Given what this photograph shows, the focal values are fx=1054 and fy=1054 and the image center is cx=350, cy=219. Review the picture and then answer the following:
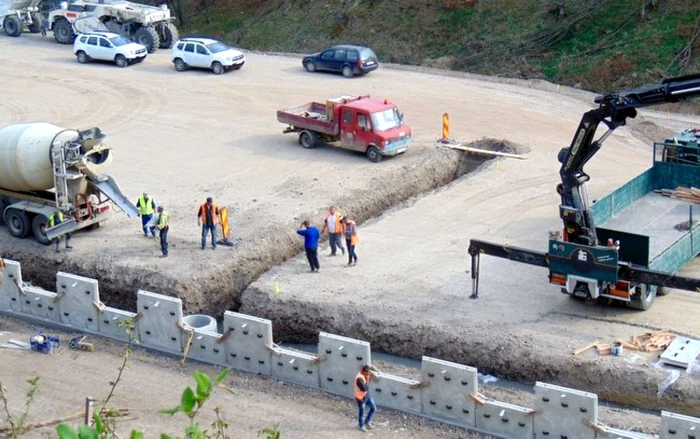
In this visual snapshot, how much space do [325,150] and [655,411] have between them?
15.6m

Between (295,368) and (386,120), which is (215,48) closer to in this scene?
(386,120)

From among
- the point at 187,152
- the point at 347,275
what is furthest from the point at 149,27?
the point at 347,275

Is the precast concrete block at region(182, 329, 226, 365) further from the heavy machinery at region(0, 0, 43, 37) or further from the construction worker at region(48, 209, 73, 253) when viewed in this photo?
the heavy machinery at region(0, 0, 43, 37)

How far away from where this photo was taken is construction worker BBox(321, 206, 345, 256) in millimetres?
23125

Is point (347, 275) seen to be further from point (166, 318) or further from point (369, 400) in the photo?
point (369, 400)

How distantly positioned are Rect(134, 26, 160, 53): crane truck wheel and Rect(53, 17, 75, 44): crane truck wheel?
3908 millimetres

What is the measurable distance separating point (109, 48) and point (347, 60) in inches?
397

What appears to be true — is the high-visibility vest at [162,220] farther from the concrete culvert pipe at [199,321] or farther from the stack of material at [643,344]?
the stack of material at [643,344]

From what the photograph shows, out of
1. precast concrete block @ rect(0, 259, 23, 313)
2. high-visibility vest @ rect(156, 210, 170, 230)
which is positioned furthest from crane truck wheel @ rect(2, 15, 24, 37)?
precast concrete block @ rect(0, 259, 23, 313)

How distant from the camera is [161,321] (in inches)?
792

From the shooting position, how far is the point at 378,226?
25609mm

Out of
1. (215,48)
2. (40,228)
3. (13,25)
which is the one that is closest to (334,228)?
(40,228)

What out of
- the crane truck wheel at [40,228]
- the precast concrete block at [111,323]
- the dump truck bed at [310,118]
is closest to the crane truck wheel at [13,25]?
the dump truck bed at [310,118]

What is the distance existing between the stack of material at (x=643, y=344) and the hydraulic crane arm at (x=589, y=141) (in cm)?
203
